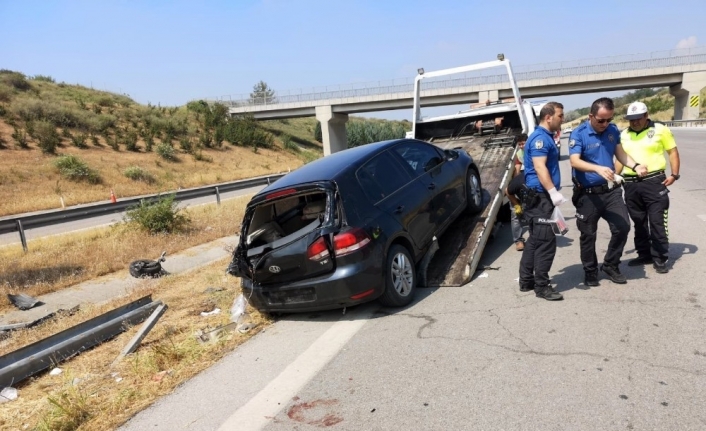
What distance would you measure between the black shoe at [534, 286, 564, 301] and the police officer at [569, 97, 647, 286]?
524 millimetres

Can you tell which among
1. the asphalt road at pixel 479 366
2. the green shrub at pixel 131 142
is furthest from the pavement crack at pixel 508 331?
the green shrub at pixel 131 142

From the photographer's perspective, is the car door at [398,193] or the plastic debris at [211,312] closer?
the car door at [398,193]

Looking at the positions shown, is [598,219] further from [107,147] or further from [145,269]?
[107,147]

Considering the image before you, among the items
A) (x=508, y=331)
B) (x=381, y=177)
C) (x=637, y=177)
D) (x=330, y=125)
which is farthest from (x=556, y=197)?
(x=330, y=125)

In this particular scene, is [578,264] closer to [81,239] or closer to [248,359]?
[248,359]

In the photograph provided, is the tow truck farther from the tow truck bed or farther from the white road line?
the white road line

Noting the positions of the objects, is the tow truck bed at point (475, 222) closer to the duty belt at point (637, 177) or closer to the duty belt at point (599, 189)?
the duty belt at point (599, 189)

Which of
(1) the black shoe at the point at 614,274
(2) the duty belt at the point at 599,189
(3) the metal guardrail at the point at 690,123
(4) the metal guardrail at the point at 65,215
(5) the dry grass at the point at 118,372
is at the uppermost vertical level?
(2) the duty belt at the point at 599,189

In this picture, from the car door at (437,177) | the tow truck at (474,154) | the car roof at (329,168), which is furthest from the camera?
the car door at (437,177)

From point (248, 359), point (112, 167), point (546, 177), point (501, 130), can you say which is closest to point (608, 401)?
point (546, 177)

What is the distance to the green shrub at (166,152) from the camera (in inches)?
1369

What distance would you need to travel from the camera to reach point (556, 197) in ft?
14.9

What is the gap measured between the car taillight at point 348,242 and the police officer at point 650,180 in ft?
10.0

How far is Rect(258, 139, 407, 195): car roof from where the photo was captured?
199 inches
